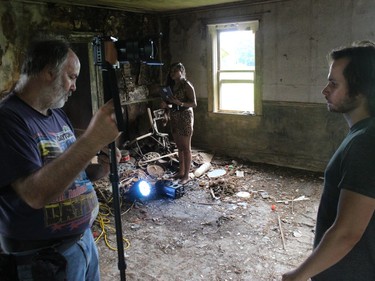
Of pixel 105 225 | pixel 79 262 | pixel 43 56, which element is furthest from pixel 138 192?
pixel 43 56

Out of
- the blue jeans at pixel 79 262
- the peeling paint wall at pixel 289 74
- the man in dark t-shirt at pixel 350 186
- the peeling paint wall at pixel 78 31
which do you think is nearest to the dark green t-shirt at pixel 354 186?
the man in dark t-shirt at pixel 350 186

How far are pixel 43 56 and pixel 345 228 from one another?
4.14 ft

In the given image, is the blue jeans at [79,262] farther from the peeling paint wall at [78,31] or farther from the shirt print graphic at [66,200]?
the peeling paint wall at [78,31]

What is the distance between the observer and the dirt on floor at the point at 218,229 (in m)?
2.75

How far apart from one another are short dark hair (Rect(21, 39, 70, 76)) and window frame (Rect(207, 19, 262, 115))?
14.1 feet

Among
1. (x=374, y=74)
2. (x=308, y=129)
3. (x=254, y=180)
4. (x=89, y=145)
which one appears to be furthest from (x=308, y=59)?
(x=89, y=145)

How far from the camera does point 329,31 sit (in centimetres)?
450

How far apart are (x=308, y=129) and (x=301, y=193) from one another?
1.18 metres

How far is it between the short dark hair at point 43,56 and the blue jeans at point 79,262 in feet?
2.44

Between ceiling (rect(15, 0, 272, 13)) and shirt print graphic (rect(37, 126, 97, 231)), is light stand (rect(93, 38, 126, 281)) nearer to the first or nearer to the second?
shirt print graphic (rect(37, 126, 97, 231))

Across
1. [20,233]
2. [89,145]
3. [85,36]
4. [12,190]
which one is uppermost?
[85,36]

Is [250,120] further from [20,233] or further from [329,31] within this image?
[20,233]

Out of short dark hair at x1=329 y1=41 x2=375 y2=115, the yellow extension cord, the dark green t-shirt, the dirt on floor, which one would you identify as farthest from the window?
the dark green t-shirt

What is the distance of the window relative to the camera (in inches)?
208
